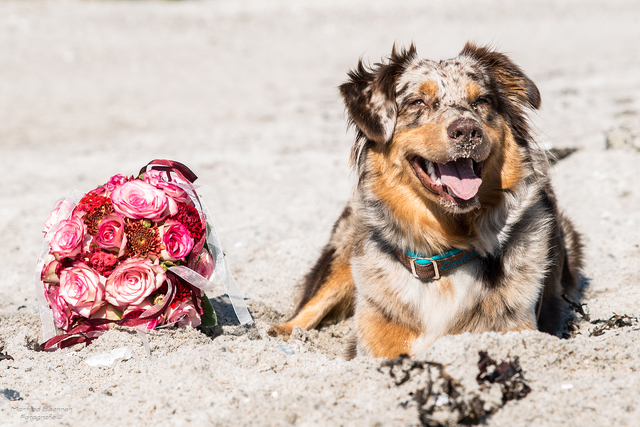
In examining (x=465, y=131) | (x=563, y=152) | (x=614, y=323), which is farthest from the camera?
(x=563, y=152)

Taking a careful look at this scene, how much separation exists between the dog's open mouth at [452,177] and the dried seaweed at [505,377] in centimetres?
88

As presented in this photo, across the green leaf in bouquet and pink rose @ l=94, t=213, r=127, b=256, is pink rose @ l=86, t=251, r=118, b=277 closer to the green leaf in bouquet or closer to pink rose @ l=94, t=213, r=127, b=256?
pink rose @ l=94, t=213, r=127, b=256

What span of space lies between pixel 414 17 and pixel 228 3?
7706 millimetres

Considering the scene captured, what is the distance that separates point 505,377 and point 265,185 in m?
5.13

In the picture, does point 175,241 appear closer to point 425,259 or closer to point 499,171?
point 425,259

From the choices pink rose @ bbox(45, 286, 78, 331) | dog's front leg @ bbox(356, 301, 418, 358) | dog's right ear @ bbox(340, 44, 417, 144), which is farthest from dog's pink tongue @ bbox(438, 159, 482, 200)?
pink rose @ bbox(45, 286, 78, 331)

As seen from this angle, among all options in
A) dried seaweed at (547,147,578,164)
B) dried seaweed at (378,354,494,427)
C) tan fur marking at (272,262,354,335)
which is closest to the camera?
dried seaweed at (378,354,494,427)

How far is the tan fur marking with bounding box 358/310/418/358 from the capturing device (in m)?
3.45

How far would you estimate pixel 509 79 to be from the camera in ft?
12.4

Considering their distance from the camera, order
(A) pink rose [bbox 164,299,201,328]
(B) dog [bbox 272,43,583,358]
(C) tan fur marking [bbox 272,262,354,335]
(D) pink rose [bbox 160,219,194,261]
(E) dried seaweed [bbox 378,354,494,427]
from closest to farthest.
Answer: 1. (E) dried seaweed [bbox 378,354,494,427]
2. (B) dog [bbox 272,43,583,358]
3. (D) pink rose [bbox 160,219,194,261]
4. (A) pink rose [bbox 164,299,201,328]
5. (C) tan fur marking [bbox 272,262,354,335]

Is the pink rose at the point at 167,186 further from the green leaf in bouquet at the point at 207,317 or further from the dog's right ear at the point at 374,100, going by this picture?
the dog's right ear at the point at 374,100

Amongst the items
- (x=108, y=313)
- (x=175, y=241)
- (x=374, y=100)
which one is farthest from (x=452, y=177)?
(x=108, y=313)

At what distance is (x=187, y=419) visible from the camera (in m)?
2.61

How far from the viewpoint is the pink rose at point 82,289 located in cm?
335
